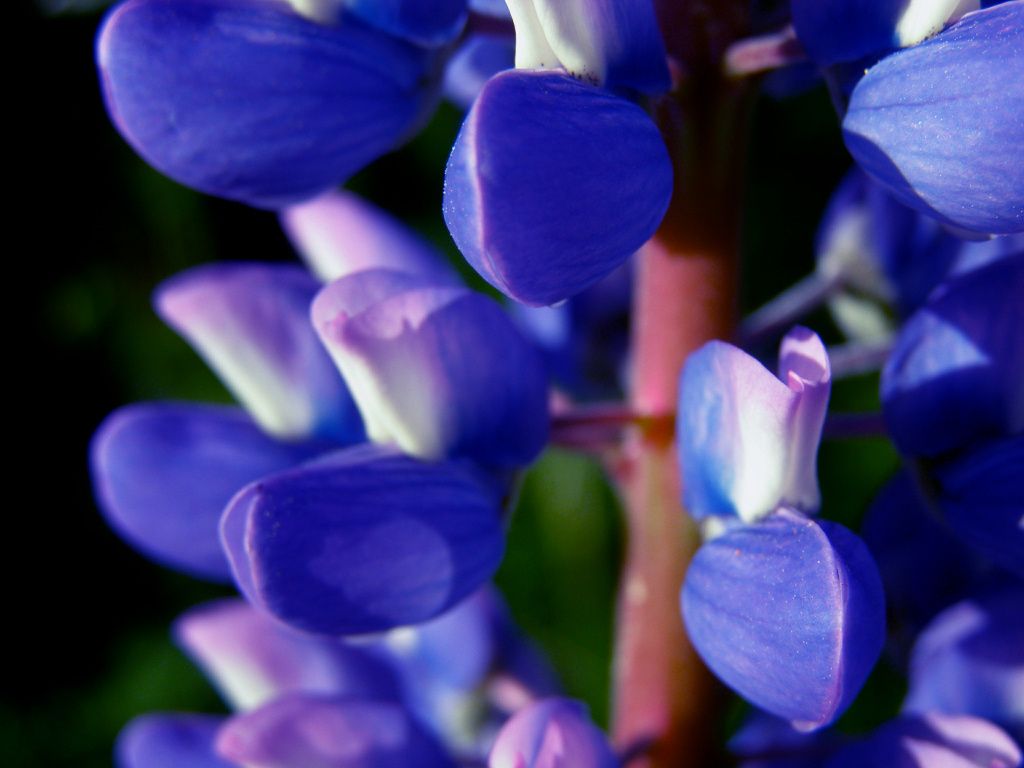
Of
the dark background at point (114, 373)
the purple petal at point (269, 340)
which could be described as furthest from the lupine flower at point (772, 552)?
the dark background at point (114, 373)

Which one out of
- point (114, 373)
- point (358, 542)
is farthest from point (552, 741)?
point (114, 373)

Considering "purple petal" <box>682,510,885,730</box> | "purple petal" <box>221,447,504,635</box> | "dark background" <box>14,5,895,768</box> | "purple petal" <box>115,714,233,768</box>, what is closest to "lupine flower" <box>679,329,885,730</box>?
"purple petal" <box>682,510,885,730</box>

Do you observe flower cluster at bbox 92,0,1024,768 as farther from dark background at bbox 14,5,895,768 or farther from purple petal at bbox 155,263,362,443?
dark background at bbox 14,5,895,768

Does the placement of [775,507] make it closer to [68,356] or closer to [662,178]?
[662,178]

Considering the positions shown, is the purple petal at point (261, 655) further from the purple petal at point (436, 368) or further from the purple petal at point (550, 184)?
the purple petal at point (550, 184)

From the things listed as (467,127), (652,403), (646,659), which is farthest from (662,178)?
(646,659)

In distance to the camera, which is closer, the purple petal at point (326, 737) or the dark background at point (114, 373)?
the purple petal at point (326, 737)
